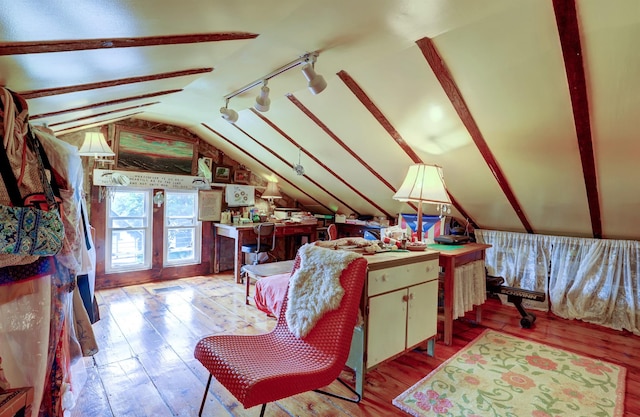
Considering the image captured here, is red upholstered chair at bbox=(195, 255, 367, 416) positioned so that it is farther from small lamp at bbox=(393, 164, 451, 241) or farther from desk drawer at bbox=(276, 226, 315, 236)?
desk drawer at bbox=(276, 226, 315, 236)

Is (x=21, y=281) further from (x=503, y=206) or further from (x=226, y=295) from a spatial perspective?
(x=503, y=206)

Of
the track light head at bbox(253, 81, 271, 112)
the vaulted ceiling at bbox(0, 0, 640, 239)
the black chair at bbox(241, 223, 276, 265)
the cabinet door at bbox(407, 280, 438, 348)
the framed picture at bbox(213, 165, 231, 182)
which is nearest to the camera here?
the vaulted ceiling at bbox(0, 0, 640, 239)

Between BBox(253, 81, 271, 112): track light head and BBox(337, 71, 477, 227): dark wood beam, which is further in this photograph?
BBox(337, 71, 477, 227): dark wood beam

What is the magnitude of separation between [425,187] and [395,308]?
3.42ft

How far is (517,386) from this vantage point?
2201 millimetres

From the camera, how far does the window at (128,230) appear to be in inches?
171

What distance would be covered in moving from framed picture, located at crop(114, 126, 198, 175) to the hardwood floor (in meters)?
1.68

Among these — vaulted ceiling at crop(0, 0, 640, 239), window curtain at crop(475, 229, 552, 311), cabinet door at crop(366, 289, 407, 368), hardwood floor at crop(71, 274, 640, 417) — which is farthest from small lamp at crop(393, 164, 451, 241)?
window curtain at crop(475, 229, 552, 311)

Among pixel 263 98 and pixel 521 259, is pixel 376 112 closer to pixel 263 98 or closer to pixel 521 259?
pixel 263 98

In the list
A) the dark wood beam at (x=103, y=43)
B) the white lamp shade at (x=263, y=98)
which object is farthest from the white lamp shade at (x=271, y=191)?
the dark wood beam at (x=103, y=43)

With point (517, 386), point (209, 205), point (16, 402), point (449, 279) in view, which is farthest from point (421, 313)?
point (209, 205)

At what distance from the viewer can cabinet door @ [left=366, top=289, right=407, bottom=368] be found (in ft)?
6.77

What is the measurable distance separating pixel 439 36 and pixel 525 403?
233cm

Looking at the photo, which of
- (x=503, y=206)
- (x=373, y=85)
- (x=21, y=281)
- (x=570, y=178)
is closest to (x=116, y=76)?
(x=21, y=281)
